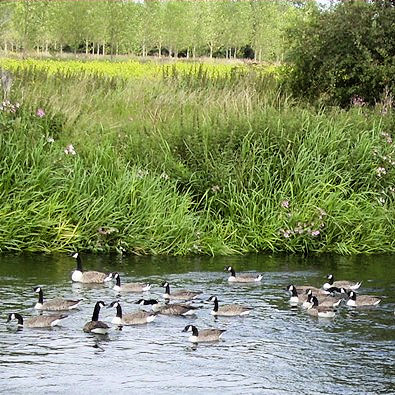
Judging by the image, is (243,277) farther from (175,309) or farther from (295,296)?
(175,309)

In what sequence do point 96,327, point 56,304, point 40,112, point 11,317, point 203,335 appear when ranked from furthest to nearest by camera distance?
point 40,112 → point 56,304 → point 11,317 → point 96,327 → point 203,335

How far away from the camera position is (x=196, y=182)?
17703 millimetres

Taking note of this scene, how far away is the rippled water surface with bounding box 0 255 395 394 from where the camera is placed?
9.38 metres

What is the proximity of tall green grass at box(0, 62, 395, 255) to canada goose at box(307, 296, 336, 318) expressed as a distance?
455cm

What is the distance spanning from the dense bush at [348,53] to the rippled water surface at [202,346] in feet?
33.6

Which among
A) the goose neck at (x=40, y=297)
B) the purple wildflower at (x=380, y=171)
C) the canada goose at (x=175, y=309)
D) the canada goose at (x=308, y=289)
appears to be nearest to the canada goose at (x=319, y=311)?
the canada goose at (x=308, y=289)

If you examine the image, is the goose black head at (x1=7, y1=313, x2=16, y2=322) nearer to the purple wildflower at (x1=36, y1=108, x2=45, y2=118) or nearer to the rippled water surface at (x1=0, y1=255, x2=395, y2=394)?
the rippled water surface at (x1=0, y1=255, x2=395, y2=394)

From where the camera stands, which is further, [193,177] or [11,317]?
[193,177]

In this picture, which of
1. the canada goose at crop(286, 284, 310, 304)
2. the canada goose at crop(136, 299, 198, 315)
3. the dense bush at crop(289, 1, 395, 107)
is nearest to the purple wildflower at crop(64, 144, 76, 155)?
the canada goose at crop(136, 299, 198, 315)

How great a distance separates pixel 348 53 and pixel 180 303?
44.9 ft

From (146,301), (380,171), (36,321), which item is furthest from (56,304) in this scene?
(380,171)

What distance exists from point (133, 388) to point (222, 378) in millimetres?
951

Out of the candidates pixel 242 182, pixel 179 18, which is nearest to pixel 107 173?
pixel 242 182

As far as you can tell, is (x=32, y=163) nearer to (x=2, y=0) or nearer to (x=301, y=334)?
(x=301, y=334)
